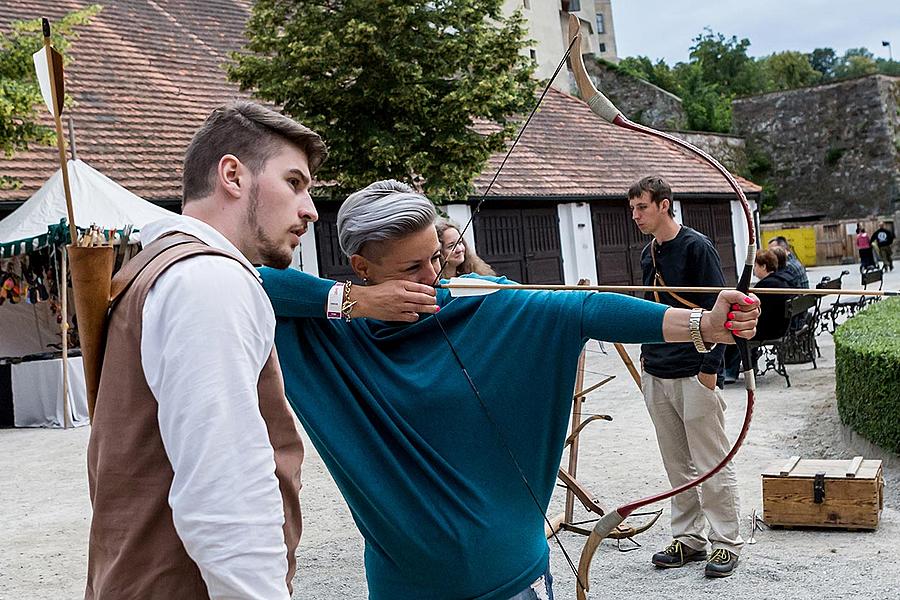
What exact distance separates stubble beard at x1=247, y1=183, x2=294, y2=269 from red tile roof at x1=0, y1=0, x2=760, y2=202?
10.8 metres

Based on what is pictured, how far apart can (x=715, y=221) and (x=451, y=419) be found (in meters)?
19.5

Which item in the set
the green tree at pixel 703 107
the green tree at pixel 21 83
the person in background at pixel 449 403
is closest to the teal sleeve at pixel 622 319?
the person in background at pixel 449 403

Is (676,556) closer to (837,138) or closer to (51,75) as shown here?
(51,75)

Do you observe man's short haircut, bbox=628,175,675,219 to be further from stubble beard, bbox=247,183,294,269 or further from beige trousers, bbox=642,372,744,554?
stubble beard, bbox=247,183,294,269

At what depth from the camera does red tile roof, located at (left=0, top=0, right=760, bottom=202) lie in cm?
1308

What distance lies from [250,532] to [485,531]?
0.75m

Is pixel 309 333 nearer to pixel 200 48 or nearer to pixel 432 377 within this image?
pixel 432 377

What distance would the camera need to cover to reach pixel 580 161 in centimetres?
1847

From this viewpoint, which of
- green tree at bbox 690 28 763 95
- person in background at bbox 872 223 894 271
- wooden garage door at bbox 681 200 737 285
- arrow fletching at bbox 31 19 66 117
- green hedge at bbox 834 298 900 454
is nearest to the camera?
arrow fletching at bbox 31 19 66 117

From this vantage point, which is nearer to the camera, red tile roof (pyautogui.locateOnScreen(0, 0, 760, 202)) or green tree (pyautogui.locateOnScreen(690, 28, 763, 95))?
red tile roof (pyautogui.locateOnScreen(0, 0, 760, 202))

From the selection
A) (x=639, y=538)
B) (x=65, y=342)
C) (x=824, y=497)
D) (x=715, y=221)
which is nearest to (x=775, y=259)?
(x=824, y=497)

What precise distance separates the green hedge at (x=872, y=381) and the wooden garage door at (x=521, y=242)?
29.1ft

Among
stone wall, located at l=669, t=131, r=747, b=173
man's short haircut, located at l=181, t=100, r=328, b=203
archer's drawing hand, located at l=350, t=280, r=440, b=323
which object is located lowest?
archer's drawing hand, located at l=350, t=280, r=440, b=323

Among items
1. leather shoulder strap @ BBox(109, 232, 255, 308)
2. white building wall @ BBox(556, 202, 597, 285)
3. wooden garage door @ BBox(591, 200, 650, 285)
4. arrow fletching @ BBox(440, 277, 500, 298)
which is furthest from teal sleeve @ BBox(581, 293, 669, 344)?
wooden garage door @ BBox(591, 200, 650, 285)
